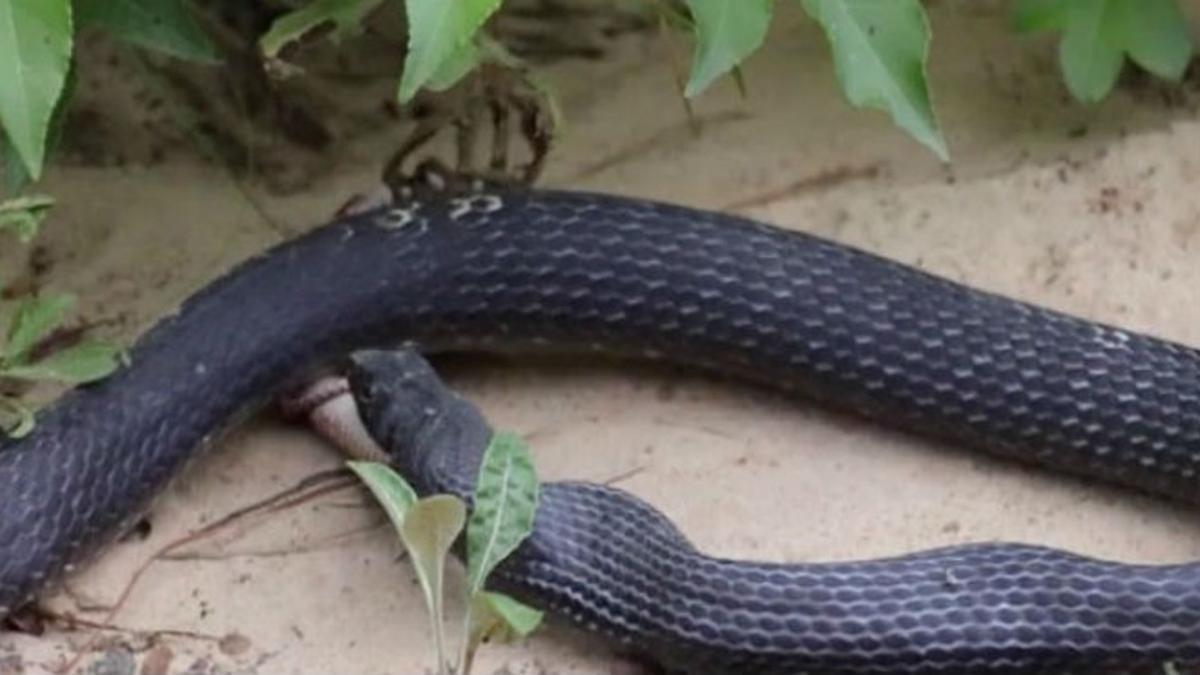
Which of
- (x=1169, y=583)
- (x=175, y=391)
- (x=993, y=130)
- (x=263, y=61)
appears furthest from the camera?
(x=993, y=130)

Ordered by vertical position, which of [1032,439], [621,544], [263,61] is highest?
[263,61]

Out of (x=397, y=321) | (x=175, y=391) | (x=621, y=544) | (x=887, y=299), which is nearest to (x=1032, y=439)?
(x=887, y=299)

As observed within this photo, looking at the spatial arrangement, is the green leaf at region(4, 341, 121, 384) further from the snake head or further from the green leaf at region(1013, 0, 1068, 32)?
the green leaf at region(1013, 0, 1068, 32)

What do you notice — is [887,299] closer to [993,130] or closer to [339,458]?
[993,130]

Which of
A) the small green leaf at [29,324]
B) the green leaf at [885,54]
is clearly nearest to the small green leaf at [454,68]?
the green leaf at [885,54]

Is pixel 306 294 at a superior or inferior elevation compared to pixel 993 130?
superior

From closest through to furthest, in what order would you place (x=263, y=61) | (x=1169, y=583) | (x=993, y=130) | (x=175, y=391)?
(x=1169, y=583)
(x=175, y=391)
(x=263, y=61)
(x=993, y=130)

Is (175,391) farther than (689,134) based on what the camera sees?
No

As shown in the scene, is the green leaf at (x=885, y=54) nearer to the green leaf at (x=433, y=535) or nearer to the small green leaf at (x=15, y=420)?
the green leaf at (x=433, y=535)
